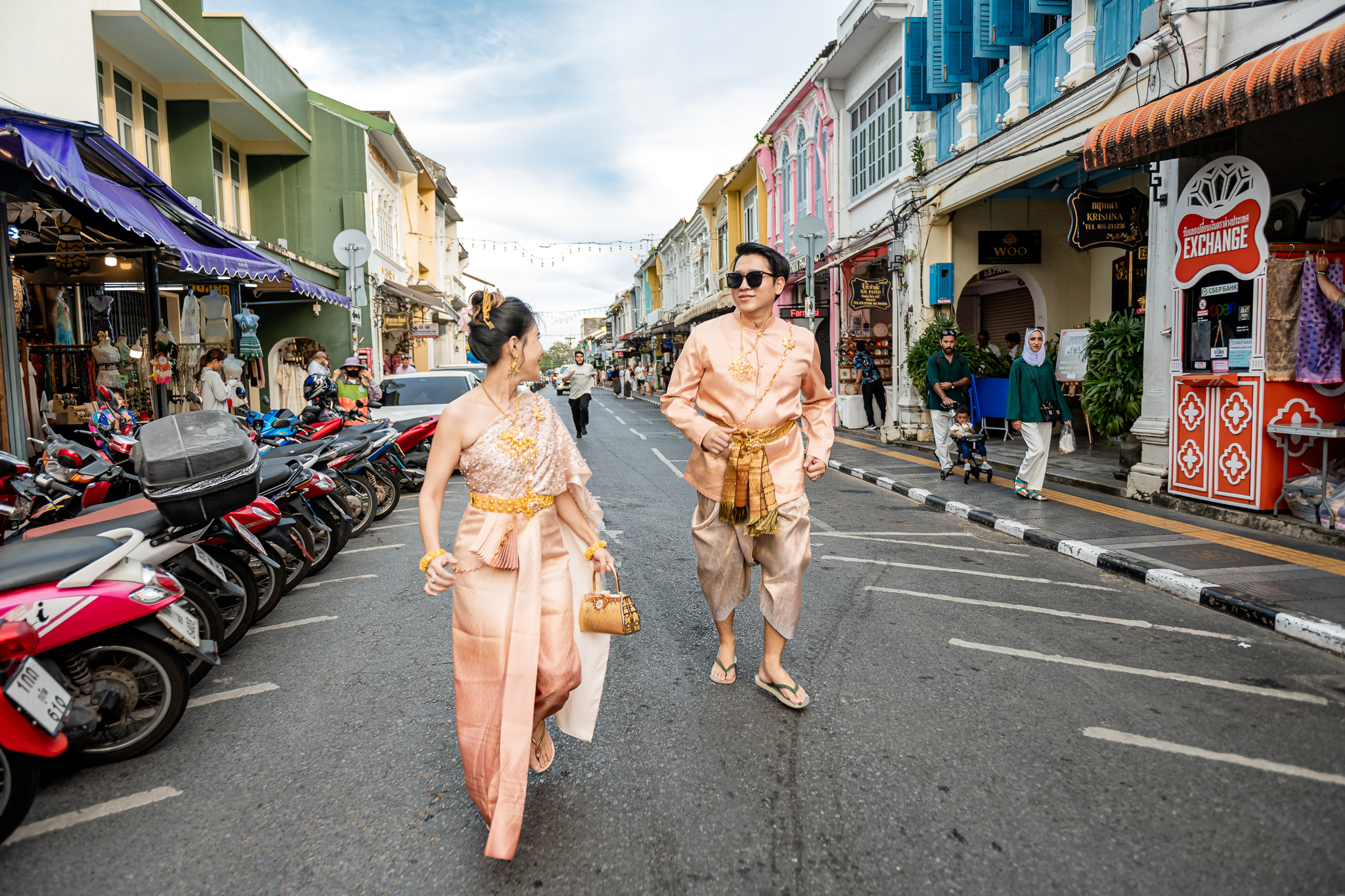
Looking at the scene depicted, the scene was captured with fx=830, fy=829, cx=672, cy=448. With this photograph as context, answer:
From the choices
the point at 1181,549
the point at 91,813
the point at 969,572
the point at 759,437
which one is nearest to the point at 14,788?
the point at 91,813

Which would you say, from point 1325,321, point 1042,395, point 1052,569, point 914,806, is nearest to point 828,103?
point 1042,395

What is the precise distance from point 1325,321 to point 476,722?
24.6ft

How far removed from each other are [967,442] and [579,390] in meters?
9.07

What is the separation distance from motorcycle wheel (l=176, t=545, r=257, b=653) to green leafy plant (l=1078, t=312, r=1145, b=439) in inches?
344

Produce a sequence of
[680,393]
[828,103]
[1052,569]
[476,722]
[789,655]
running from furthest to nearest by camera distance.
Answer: [828,103] < [1052,569] < [789,655] < [680,393] < [476,722]

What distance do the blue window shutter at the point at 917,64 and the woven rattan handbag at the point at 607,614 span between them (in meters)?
13.0

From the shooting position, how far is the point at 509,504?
104 inches

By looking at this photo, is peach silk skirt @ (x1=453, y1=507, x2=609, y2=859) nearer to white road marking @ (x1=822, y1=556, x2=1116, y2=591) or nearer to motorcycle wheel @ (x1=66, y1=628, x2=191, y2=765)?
motorcycle wheel @ (x1=66, y1=628, x2=191, y2=765)

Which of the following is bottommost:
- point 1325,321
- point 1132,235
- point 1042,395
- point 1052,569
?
point 1052,569

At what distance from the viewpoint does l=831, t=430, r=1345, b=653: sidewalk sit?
15.9 ft

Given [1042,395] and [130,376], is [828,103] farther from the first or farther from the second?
[130,376]

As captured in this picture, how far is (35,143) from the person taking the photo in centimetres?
570

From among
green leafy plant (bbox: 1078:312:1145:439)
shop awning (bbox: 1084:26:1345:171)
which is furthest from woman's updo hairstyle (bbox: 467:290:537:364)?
green leafy plant (bbox: 1078:312:1145:439)

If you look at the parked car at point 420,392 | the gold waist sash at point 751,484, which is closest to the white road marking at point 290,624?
the gold waist sash at point 751,484
